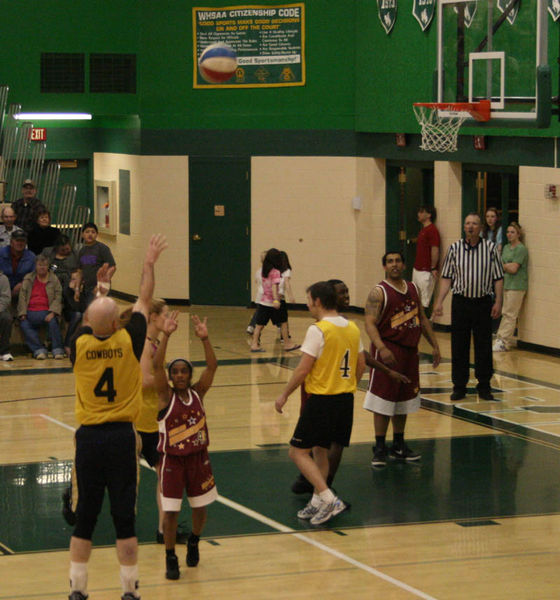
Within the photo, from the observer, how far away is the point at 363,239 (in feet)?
67.2

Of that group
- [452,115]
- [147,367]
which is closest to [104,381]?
[147,367]

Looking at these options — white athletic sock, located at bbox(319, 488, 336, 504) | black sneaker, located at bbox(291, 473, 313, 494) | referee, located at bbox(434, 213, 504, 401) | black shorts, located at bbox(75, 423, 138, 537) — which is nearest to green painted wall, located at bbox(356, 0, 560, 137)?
referee, located at bbox(434, 213, 504, 401)

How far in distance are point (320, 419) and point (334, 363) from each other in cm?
41

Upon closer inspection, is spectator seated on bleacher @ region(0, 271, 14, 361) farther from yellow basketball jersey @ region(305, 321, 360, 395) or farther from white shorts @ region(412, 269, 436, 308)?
yellow basketball jersey @ region(305, 321, 360, 395)

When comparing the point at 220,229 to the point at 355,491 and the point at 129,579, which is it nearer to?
the point at 355,491

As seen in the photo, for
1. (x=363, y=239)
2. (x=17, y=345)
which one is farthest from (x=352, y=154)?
(x=17, y=345)

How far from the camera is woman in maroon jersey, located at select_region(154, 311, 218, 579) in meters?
7.75

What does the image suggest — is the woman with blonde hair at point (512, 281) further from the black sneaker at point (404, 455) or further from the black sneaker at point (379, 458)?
the black sneaker at point (379, 458)

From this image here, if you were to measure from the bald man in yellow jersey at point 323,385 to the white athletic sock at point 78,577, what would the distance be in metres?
2.21

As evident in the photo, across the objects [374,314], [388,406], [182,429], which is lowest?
[388,406]

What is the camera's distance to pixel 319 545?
8375 mm

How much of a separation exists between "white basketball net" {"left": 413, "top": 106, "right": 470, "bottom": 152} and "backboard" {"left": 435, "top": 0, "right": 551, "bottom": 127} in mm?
197

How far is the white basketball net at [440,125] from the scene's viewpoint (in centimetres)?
1399

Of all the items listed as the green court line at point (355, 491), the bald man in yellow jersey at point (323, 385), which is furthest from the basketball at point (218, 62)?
the bald man in yellow jersey at point (323, 385)
